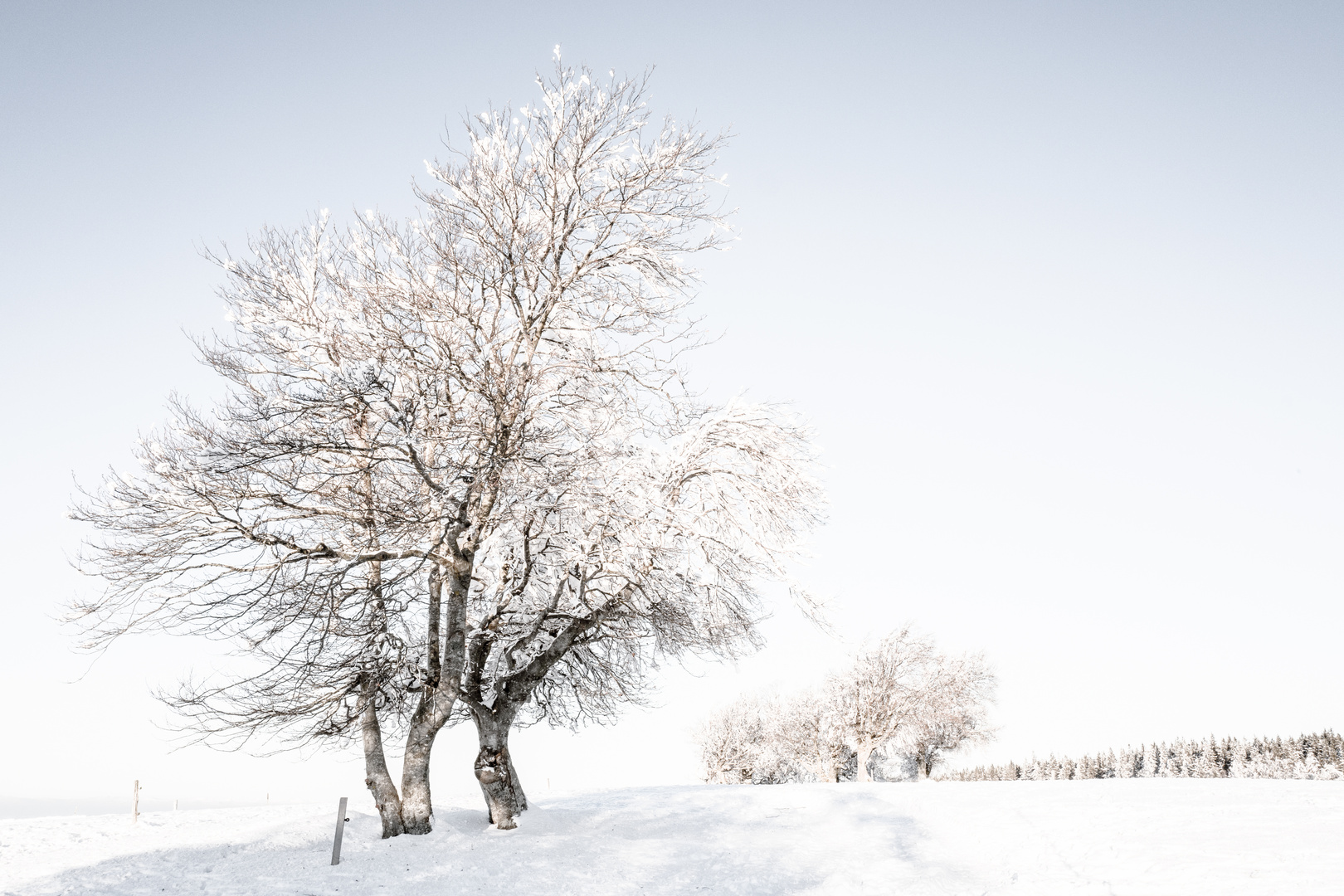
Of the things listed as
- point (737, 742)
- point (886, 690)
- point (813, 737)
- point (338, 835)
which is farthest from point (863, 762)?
point (338, 835)

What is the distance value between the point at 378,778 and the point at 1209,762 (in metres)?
80.7

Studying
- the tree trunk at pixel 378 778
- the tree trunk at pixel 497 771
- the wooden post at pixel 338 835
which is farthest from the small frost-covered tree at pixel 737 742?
the wooden post at pixel 338 835

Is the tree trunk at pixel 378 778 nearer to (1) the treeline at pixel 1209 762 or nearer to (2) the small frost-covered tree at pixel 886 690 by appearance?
(2) the small frost-covered tree at pixel 886 690

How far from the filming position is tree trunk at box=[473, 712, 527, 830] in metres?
13.2

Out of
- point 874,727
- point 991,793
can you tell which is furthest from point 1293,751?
point 991,793

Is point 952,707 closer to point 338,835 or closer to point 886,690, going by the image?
point 886,690

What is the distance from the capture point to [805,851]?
1188 centimetres

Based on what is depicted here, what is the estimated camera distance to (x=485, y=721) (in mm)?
13586

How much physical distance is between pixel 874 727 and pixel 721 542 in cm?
3131

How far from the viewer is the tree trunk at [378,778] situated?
12.5 meters

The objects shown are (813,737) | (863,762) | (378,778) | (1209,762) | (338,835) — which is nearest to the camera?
(338,835)

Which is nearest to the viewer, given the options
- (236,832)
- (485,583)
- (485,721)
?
(236,832)

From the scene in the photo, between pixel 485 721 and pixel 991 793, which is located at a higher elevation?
pixel 485 721

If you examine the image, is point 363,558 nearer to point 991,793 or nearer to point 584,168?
point 584,168
